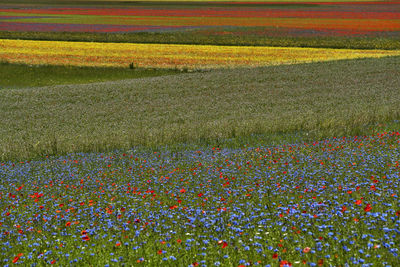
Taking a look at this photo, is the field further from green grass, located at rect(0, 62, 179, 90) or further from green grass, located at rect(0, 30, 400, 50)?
green grass, located at rect(0, 30, 400, 50)

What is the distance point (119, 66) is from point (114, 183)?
123 ft

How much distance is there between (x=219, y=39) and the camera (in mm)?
65812

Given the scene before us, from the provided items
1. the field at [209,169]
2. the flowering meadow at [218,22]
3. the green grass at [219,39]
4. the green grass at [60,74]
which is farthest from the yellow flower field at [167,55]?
the flowering meadow at [218,22]

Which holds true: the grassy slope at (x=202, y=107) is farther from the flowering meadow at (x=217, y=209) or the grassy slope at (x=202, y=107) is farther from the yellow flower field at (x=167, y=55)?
the yellow flower field at (x=167, y=55)

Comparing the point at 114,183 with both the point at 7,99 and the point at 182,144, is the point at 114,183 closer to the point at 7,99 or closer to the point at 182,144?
the point at 182,144

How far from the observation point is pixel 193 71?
43562 mm

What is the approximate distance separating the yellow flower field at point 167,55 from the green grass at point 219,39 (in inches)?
174

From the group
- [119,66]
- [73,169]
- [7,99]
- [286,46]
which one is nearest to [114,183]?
[73,169]

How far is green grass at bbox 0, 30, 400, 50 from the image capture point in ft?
196

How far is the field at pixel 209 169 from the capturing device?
239 inches

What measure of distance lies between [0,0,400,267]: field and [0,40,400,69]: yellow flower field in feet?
19.2

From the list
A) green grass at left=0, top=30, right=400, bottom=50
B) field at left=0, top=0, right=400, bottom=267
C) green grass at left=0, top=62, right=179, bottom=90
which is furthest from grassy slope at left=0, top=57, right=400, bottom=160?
green grass at left=0, top=30, right=400, bottom=50

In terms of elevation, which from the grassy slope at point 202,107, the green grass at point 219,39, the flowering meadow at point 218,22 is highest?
the flowering meadow at point 218,22

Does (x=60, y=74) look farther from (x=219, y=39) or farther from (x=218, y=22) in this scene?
(x=218, y=22)
